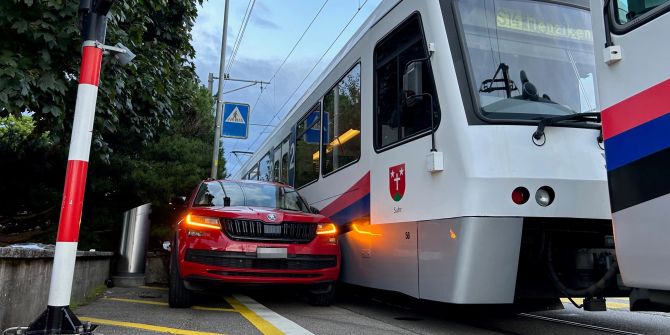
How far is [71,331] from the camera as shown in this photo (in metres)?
3.32

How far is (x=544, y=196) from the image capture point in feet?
13.4

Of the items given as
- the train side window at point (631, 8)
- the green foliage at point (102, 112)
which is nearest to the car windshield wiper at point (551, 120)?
the train side window at point (631, 8)

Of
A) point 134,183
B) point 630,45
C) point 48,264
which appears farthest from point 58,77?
point 134,183

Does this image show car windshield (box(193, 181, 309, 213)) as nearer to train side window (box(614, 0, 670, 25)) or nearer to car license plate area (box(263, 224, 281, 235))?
car license plate area (box(263, 224, 281, 235))

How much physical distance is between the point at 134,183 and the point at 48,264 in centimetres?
670

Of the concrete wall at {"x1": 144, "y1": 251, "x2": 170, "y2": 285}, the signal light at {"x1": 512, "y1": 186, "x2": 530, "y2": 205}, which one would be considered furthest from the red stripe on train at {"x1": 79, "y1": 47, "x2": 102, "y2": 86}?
the concrete wall at {"x1": 144, "y1": 251, "x2": 170, "y2": 285}

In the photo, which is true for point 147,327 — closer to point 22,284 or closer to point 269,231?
point 22,284

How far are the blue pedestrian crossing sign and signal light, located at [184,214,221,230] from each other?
8.73 m

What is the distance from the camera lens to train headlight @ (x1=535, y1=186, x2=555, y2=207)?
13.4 feet

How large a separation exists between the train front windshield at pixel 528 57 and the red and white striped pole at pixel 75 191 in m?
2.92

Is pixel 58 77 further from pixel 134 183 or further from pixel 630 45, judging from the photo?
pixel 134 183

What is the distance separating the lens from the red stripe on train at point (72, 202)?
11.4 feet

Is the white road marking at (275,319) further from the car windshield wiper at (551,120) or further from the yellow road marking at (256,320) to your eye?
the car windshield wiper at (551,120)

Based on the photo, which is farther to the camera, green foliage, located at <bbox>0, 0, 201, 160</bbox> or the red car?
the red car
